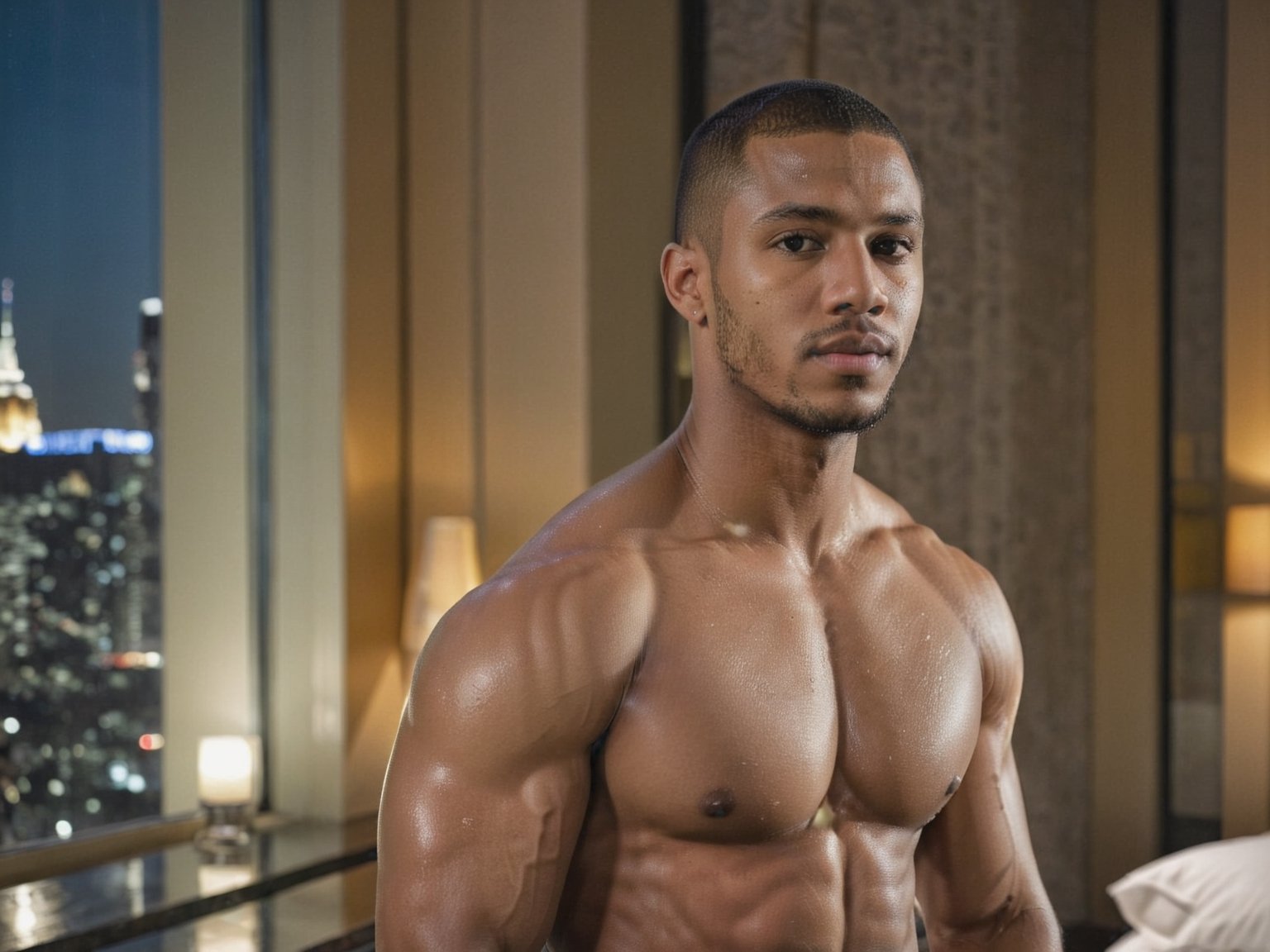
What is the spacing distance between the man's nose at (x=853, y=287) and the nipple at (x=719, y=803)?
0.30 metres

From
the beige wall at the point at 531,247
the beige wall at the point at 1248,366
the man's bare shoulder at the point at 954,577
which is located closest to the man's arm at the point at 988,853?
the man's bare shoulder at the point at 954,577

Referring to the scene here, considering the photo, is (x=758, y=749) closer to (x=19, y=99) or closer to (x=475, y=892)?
(x=475, y=892)

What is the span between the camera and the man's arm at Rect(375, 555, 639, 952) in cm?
73

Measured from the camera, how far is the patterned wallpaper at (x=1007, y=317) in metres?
2.75

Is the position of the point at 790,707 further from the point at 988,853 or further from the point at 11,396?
the point at 11,396

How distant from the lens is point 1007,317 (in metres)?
2.78

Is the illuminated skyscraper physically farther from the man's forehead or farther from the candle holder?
the man's forehead

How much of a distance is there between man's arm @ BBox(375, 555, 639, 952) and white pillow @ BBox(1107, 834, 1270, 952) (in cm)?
170

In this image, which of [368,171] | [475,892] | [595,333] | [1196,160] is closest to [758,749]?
[475,892]

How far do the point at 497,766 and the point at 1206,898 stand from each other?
1833mm

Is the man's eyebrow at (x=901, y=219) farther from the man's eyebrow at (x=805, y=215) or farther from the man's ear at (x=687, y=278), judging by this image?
the man's ear at (x=687, y=278)

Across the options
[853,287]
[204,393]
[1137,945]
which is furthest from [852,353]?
[204,393]

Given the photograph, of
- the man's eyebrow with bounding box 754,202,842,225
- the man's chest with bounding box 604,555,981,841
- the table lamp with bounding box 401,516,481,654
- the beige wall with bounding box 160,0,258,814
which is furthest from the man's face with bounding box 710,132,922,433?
the beige wall with bounding box 160,0,258,814

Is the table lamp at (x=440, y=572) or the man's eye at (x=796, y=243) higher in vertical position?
the man's eye at (x=796, y=243)
